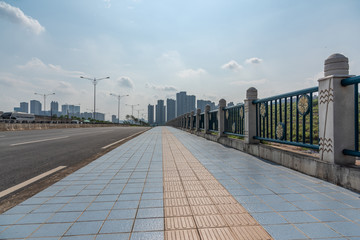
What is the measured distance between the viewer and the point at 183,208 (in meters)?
2.70

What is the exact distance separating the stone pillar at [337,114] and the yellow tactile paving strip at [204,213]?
2.28m

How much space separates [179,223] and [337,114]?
3581 millimetres

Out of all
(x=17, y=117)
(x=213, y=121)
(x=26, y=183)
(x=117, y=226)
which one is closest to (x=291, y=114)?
A: (x=117, y=226)

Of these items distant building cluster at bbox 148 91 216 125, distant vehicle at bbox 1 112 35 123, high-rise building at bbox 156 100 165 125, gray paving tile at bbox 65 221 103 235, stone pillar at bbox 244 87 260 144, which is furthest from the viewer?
high-rise building at bbox 156 100 165 125

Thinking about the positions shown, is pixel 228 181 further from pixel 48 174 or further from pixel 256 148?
pixel 48 174

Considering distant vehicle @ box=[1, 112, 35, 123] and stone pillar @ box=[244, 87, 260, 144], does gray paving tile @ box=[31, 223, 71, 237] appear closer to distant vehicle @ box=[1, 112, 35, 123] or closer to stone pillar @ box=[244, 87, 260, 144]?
stone pillar @ box=[244, 87, 260, 144]

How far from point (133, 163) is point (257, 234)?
13.3ft

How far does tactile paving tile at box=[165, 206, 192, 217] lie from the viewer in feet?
8.32

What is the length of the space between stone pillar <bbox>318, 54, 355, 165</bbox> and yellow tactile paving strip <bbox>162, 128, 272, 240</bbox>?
2.28 m

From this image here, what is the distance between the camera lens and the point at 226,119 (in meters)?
9.68

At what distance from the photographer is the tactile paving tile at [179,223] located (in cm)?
225

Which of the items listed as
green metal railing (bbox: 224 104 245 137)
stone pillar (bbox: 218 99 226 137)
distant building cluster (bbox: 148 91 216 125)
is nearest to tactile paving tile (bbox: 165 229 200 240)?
green metal railing (bbox: 224 104 245 137)

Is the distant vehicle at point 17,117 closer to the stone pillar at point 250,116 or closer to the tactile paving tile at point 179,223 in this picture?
the stone pillar at point 250,116

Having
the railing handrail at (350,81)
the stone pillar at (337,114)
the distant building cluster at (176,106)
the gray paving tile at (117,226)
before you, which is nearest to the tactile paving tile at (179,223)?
the gray paving tile at (117,226)
